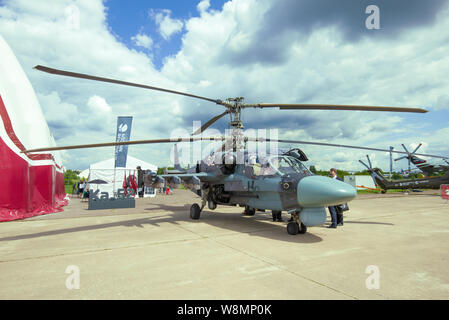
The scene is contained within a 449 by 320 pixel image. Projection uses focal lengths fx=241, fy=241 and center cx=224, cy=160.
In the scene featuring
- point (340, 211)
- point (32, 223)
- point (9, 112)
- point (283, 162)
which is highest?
point (9, 112)

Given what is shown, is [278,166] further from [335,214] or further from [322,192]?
[335,214]

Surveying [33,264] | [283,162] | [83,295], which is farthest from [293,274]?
[33,264]

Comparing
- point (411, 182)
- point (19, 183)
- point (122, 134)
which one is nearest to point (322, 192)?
point (19, 183)

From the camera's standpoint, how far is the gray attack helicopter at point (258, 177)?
19.5 feet

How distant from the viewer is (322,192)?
601 cm

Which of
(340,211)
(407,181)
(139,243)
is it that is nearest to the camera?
(139,243)

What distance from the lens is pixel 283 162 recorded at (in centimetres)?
763

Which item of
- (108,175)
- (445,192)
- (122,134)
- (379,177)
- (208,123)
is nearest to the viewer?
(208,123)

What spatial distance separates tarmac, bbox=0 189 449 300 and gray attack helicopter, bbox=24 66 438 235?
0.95 metres

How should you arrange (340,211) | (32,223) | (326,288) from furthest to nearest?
(32,223)
(340,211)
(326,288)

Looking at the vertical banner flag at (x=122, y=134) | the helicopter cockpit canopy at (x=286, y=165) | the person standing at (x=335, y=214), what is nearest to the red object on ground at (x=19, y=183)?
the vertical banner flag at (x=122, y=134)

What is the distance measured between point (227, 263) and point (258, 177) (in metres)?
3.83
